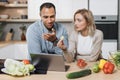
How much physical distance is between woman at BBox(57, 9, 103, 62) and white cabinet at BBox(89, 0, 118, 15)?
117cm

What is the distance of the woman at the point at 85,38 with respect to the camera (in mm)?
2824

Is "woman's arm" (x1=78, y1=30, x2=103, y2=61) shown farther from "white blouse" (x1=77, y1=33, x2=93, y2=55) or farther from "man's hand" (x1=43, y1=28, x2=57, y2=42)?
"man's hand" (x1=43, y1=28, x2=57, y2=42)

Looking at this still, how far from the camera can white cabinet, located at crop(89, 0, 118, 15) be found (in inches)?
158

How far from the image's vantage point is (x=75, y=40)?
288 centimetres

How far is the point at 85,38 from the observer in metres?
2.93

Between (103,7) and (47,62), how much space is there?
2302 millimetres

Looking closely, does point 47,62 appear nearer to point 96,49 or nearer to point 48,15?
point 48,15

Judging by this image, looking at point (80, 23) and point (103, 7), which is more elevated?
point (103, 7)

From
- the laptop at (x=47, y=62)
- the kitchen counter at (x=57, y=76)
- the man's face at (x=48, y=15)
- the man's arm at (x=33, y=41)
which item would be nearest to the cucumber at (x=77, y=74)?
the kitchen counter at (x=57, y=76)

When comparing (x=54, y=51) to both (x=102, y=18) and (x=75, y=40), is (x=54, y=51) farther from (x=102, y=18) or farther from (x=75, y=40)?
(x=102, y=18)

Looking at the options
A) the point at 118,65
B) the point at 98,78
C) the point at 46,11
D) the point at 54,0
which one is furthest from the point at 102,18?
the point at 98,78

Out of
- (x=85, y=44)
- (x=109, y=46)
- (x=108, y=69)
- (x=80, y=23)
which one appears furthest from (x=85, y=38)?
(x=109, y=46)

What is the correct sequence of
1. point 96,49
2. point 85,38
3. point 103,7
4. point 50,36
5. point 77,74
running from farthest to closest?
point 103,7 → point 85,38 → point 96,49 → point 50,36 → point 77,74

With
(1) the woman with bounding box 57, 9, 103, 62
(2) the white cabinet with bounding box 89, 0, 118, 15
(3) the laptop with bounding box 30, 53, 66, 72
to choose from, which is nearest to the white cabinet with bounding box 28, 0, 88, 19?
(2) the white cabinet with bounding box 89, 0, 118, 15
